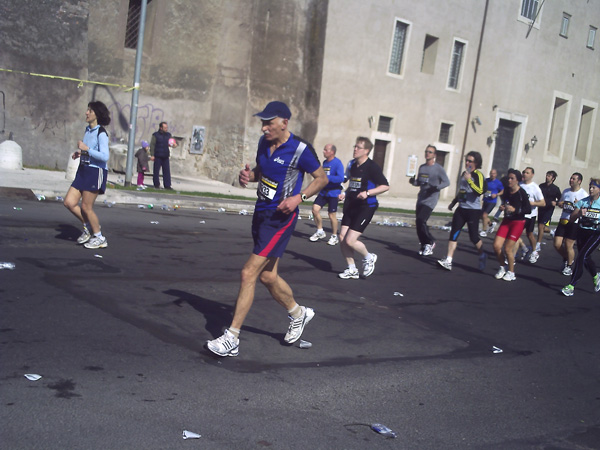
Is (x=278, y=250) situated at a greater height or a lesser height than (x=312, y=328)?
greater

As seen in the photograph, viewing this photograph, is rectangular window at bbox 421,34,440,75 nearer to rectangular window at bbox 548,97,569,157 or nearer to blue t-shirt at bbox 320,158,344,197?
rectangular window at bbox 548,97,569,157

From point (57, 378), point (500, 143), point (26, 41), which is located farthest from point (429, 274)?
point (500, 143)

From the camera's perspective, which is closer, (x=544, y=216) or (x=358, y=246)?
(x=358, y=246)

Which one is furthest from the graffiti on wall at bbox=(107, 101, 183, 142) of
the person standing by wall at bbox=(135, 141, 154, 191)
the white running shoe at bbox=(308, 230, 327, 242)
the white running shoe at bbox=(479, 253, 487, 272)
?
the white running shoe at bbox=(479, 253, 487, 272)

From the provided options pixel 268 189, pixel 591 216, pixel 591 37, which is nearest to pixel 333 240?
pixel 591 216

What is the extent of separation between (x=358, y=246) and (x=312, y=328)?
119 inches

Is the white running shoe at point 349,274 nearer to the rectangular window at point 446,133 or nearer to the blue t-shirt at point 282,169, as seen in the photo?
the blue t-shirt at point 282,169

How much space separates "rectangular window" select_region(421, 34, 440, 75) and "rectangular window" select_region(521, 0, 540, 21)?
20.4ft

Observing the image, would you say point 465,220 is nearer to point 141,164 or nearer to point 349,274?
point 349,274

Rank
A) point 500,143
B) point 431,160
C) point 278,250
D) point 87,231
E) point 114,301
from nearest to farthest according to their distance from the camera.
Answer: point 278,250 < point 114,301 < point 87,231 < point 431,160 < point 500,143

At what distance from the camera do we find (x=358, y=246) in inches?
381

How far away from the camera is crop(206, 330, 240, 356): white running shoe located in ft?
17.6

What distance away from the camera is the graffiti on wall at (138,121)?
2461 cm

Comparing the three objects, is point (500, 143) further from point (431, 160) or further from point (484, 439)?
point (484, 439)
